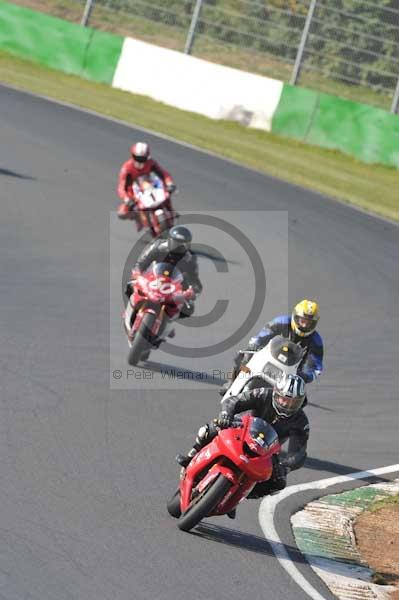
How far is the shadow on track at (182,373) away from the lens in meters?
12.4

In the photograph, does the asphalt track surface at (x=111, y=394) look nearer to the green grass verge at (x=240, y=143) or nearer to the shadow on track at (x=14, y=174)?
the shadow on track at (x=14, y=174)

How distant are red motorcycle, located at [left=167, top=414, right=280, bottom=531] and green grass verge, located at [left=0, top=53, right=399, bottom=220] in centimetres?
1463

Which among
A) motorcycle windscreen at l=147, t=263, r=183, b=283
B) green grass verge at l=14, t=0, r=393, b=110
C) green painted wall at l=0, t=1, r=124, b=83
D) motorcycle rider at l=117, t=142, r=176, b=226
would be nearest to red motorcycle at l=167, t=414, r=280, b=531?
motorcycle windscreen at l=147, t=263, r=183, b=283

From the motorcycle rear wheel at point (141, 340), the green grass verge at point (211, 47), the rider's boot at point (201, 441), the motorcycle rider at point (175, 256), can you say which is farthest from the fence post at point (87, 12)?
the rider's boot at point (201, 441)

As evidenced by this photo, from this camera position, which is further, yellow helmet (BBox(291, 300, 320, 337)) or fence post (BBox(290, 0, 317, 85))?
fence post (BBox(290, 0, 317, 85))

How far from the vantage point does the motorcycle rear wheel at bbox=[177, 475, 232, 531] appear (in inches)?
305

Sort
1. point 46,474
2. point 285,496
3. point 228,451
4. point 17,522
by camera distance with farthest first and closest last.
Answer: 1. point 285,496
2. point 46,474
3. point 228,451
4. point 17,522

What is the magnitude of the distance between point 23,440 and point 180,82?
20.6m

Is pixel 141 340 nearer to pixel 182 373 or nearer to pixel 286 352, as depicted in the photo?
pixel 182 373

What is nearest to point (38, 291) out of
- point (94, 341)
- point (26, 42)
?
point (94, 341)

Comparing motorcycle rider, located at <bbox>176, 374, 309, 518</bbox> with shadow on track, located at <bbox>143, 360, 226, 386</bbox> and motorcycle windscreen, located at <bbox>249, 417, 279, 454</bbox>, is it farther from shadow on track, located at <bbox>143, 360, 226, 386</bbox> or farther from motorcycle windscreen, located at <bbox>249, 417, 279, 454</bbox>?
shadow on track, located at <bbox>143, 360, 226, 386</bbox>

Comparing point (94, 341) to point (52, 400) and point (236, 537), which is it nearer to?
point (52, 400)

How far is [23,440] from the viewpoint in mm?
9078

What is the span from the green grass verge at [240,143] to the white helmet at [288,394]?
1422 centimetres
